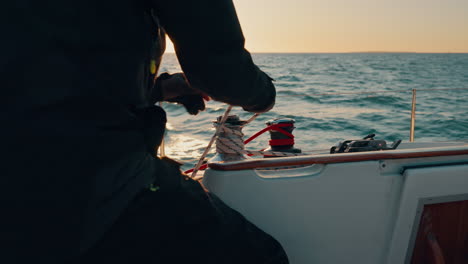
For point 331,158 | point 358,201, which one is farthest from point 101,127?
point 358,201

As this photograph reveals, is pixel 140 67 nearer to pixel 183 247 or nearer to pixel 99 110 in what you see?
pixel 99 110

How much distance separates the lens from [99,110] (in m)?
0.62

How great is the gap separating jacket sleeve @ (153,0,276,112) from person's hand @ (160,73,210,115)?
0.15 m

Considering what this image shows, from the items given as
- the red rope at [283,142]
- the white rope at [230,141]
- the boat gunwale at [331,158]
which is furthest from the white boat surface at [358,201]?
the red rope at [283,142]

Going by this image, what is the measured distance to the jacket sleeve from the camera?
0.64 m

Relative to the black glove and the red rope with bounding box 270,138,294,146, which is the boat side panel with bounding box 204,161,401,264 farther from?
the red rope with bounding box 270,138,294,146

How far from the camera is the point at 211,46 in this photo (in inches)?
26.7

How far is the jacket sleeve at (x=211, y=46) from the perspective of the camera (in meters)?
0.64

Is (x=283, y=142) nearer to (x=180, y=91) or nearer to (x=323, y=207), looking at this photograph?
(x=323, y=207)

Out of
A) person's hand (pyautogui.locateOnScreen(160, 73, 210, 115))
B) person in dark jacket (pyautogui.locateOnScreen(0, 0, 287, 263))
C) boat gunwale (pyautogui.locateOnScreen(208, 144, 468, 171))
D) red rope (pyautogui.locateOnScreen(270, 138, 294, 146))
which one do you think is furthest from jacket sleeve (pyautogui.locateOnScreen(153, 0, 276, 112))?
red rope (pyautogui.locateOnScreen(270, 138, 294, 146))

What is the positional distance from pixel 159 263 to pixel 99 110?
0.96 feet

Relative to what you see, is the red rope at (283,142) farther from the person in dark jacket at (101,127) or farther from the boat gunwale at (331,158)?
the person in dark jacket at (101,127)

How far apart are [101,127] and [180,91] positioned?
347 mm

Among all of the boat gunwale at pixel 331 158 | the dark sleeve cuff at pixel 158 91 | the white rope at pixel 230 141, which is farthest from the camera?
the white rope at pixel 230 141
